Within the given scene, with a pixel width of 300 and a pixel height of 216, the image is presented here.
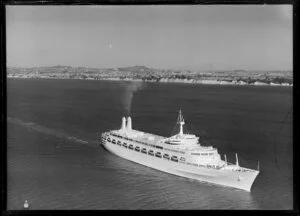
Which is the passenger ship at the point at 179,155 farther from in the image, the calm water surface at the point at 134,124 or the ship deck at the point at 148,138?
the calm water surface at the point at 134,124

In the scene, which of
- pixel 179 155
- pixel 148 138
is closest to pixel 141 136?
pixel 148 138

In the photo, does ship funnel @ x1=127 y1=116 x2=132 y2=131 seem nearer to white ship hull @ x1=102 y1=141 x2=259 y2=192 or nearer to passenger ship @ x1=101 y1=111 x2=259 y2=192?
passenger ship @ x1=101 y1=111 x2=259 y2=192

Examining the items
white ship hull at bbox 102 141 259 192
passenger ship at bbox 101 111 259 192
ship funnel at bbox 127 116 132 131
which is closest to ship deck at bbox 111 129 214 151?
passenger ship at bbox 101 111 259 192

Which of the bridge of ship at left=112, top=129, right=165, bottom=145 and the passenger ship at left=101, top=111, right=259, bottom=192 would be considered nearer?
the passenger ship at left=101, top=111, right=259, bottom=192

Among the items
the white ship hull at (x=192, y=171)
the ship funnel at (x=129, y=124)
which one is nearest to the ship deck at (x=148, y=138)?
the ship funnel at (x=129, y=124)

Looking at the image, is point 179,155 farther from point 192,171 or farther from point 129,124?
point 129,124

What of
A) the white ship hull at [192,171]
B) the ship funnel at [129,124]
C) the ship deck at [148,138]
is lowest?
the white ship hull at [192,171]
